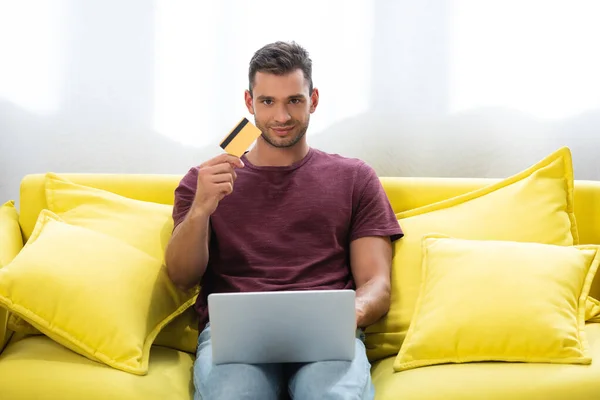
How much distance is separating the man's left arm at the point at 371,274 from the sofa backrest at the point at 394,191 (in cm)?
24

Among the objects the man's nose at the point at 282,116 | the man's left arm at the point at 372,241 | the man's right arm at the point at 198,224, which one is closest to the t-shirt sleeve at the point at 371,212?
the man's left arm at the point at 372,241

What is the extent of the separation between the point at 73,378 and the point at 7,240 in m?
0.56

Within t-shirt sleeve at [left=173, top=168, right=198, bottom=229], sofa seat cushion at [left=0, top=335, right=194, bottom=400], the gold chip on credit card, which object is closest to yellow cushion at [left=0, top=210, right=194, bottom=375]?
sofa seat cushion at [left=0, top=335, right=194, bottom=400]

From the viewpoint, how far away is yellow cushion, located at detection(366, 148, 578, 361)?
1.99 meters

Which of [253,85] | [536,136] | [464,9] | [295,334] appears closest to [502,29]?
[464,9]

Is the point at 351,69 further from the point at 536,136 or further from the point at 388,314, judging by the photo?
the point at 388,314

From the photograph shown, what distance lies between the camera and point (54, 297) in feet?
5.79

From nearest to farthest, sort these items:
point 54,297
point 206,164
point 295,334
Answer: point 295,334 < point 54,297 < point 206,164

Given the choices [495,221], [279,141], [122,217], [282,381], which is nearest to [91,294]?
[122,217]

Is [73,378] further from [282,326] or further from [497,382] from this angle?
[497,382]

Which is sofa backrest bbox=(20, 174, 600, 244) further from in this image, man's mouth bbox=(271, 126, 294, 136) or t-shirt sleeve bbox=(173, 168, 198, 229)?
man's mouth bbox=(271, 126, 294, 136)

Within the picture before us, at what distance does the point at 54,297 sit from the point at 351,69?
1.30 meters

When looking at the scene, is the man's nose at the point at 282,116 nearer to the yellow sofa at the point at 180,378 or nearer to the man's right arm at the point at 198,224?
the man's right arm at the point at 198,224

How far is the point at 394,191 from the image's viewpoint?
2.25 metres
